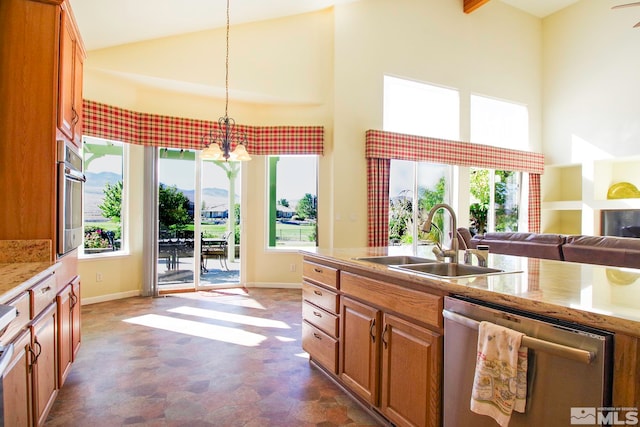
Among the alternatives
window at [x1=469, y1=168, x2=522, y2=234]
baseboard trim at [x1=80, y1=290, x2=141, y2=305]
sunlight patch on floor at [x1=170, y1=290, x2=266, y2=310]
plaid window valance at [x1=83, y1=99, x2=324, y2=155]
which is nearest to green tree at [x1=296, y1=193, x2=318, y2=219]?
plaid window valance at [x1=83, y1=99, x2=324, y2=155]

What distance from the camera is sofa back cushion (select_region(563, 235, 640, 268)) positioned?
9.60 ft

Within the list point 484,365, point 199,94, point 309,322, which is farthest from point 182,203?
point 484,365

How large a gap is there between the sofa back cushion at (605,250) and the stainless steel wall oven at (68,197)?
4.01 m

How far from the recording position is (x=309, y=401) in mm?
2229

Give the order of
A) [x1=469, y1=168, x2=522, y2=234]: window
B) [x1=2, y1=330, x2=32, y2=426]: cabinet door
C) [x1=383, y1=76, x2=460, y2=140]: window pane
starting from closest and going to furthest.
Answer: [x1=2, y1=330, x2=32, y2=426]: cabinet door, [x1=383, y1=76, x2=460, y2=140]: window pane, [x1=469, y1=168, x2=522, y2=234]: window

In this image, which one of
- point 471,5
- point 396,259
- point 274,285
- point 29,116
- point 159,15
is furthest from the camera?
point 471,5

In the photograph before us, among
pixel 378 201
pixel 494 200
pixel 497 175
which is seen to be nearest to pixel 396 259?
pixel 378 201

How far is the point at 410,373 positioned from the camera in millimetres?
1677

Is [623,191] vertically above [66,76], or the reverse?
[66,76]

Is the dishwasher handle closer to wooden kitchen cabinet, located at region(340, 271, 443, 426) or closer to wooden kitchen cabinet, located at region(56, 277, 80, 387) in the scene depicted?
wooden kitchen cabinet, located at region(340, 271, 443, 426)

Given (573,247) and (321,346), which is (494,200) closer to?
(573,247)

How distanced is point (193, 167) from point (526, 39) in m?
6.72

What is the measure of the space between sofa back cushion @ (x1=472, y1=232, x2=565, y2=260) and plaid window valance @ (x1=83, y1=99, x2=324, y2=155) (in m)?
2.56

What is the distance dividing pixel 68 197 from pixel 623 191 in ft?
26.1
